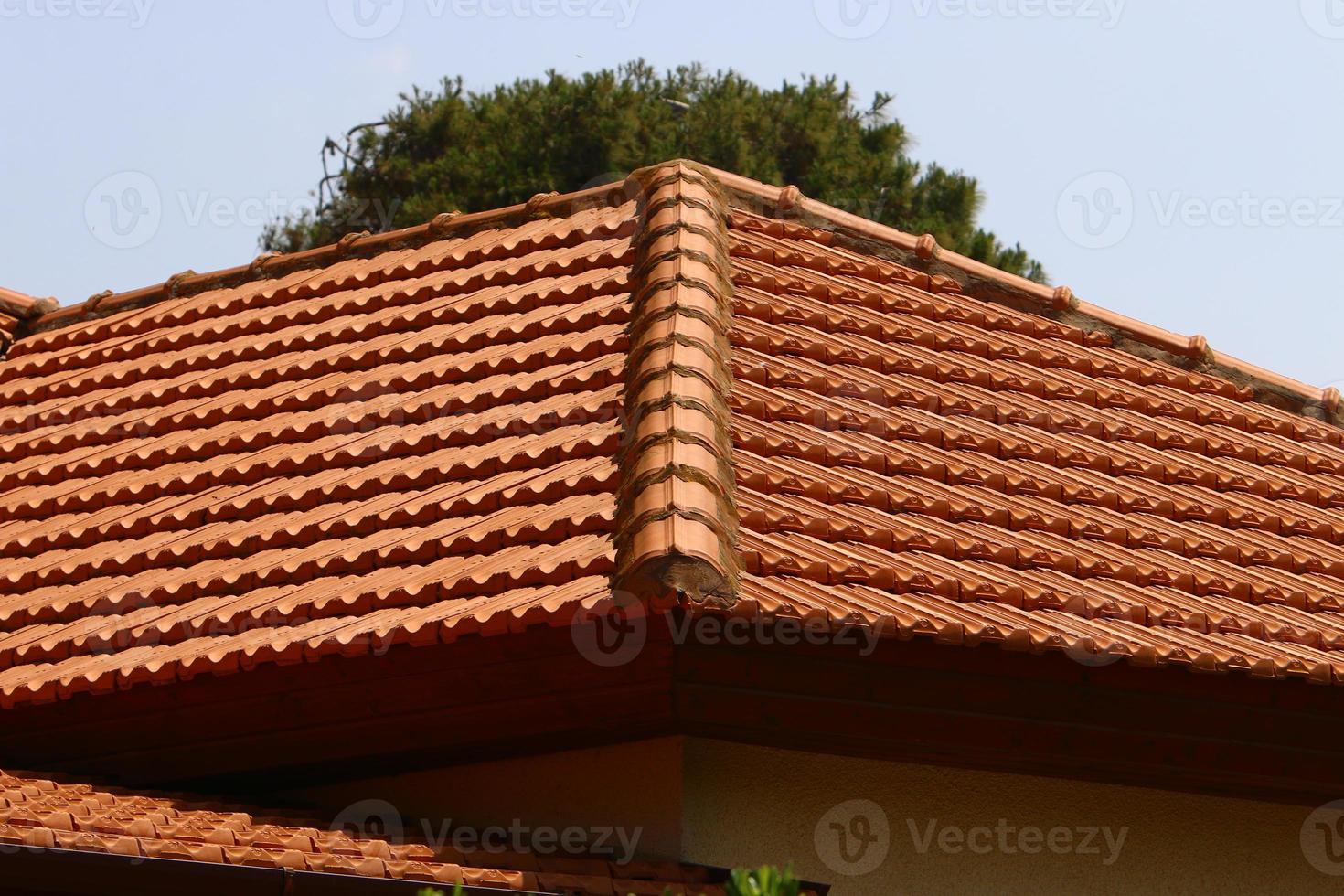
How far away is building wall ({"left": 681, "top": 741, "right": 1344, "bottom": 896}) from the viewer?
591 cm

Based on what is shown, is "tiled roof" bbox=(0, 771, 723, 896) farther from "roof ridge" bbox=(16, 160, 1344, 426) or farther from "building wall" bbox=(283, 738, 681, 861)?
"roof ridge" bbox=(16, 160, 1344, 426)

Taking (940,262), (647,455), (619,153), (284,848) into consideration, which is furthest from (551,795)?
(619,153)

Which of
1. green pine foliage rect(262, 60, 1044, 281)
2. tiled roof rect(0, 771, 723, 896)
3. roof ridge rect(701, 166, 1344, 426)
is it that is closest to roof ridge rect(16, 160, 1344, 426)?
roof ridge rect(701, 166, 1344, 426)

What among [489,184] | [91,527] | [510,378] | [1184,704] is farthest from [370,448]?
[489,184]

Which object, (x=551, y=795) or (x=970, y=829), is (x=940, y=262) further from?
(x=551, y=795)

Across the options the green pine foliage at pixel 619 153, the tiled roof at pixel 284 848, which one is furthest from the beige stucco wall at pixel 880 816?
the green pine foliage at pixel 619 153

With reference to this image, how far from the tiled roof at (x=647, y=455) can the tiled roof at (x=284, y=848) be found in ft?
2.04

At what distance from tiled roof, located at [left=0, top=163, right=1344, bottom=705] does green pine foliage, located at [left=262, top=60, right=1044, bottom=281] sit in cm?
1672

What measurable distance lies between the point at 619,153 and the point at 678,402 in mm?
20996

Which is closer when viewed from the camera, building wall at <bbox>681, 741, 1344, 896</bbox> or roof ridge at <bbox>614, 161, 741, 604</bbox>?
roof ridge at <bbox>614, 161, 741, 604</bbox>

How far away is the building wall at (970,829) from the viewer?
5.91 m

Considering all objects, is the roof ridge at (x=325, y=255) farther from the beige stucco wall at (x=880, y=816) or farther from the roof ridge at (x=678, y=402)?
the beige stucco wall at (x=880, y=816)

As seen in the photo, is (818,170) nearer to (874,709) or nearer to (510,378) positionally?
(510,378)

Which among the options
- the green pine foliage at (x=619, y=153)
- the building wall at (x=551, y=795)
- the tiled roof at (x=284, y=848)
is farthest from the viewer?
the green pine foliage at (x=619, y=153)
